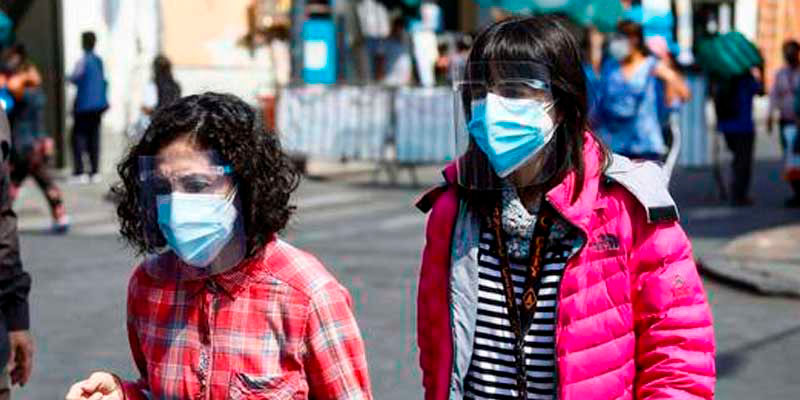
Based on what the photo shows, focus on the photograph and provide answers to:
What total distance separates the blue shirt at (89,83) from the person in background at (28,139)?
249cm

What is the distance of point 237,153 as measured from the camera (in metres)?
3.19

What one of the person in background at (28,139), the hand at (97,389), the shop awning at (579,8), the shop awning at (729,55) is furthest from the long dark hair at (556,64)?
the shop awning at (579,8)

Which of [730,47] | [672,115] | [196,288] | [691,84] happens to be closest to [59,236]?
[672,115]

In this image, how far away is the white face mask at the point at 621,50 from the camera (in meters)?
12.0

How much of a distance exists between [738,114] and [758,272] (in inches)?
199

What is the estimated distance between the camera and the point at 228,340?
10.5 feet

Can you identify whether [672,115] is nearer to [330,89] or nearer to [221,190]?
[330,89]

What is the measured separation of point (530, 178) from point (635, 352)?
16.0 inches

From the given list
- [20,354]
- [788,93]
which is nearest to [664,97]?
[788,93]

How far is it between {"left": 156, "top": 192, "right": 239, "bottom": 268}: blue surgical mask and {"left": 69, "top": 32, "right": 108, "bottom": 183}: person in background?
1580 cm

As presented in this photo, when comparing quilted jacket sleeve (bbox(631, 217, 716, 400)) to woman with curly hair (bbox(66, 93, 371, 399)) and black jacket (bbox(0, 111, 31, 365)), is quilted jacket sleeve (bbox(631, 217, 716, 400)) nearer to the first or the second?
woman with curly hair (bbox(66, 93, 371, 399))

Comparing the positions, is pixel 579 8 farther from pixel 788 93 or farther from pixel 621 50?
pixel 621 50

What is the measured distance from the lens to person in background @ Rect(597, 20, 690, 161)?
11.9 m

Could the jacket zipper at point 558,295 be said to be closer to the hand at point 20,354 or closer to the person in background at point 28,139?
the hand at point 20,354
